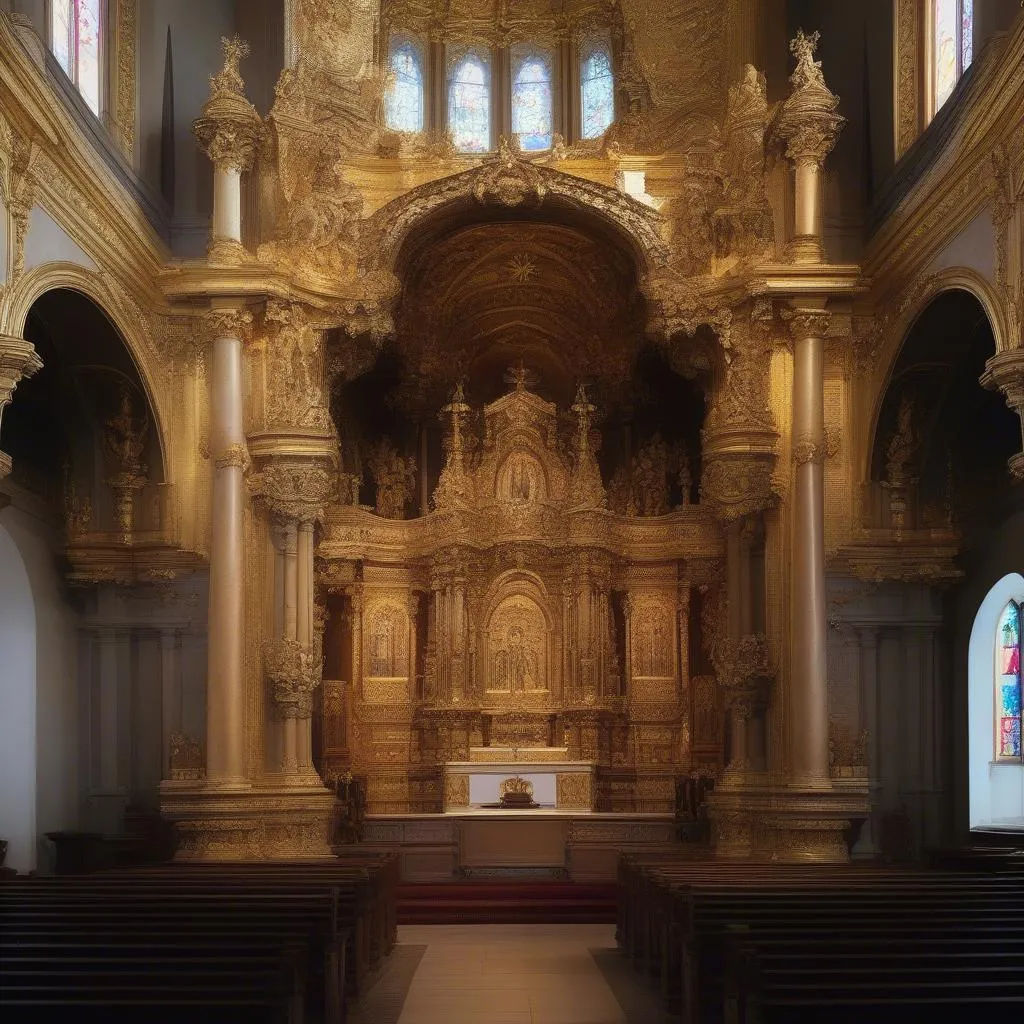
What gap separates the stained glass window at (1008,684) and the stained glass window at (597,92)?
10.6 meters

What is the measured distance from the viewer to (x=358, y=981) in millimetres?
15102

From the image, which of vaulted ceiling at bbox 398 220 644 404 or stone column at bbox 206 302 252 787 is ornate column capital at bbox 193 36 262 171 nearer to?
stone column at bbox 206 302 252 787

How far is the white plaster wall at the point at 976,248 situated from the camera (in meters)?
19.2

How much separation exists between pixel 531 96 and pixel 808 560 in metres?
10.5

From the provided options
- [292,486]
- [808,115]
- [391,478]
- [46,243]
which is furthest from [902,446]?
[46,243]

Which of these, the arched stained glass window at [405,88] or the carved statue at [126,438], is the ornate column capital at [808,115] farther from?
the carved statue at [126,438]

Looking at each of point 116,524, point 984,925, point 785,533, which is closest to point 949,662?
point 785,533

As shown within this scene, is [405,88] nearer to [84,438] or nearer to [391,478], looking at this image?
[391,478]

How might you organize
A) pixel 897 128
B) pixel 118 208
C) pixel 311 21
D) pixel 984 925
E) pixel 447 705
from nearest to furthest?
pixel 984 925 → pixel 118 208 → pixel 897 128 → pixel 311 21 → pixel 447 705

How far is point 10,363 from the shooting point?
57.4ft

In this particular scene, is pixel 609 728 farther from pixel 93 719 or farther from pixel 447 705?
pixel 93 719

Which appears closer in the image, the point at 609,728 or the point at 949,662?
the point at 949,662

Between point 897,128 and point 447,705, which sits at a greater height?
point 897,128

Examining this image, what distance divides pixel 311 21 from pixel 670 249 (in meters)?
6.66
